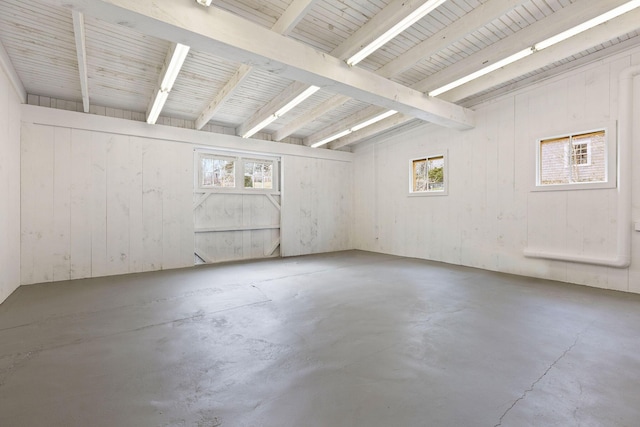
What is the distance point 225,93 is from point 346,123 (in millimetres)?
2651

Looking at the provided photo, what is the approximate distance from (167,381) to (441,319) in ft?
7.95

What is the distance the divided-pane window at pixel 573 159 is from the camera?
3988 mm

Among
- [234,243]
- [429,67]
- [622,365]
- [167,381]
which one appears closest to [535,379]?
[622,365]

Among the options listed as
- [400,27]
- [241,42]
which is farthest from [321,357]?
[400,27]

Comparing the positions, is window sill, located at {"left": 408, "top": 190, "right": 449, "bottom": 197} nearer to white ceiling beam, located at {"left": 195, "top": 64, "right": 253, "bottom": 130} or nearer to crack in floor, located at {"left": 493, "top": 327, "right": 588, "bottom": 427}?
crack in floor, located at {"left": 493, "top": 327, "right": 588, "bottom": 427}

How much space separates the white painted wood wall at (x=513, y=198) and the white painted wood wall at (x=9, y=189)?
21.7 ft

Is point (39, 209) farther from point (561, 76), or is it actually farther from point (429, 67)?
point (561, 76)

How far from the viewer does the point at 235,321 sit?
9.34 feet

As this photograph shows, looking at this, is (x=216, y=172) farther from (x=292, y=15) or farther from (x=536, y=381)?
(x=536, y=381)

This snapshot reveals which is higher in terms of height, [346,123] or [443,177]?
[346,123]

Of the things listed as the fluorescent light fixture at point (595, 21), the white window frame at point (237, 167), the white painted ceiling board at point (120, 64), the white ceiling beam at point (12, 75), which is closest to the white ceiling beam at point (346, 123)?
the white window frame at point (237, 167)

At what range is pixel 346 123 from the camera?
609cm

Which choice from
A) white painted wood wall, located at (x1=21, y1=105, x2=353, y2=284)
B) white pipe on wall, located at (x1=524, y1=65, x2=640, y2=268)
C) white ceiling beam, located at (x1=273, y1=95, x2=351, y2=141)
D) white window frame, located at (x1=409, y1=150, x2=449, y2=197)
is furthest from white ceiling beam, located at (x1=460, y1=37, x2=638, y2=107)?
white painted wood wall, located at (x1=21, y1=105, x2=353, y2=284)

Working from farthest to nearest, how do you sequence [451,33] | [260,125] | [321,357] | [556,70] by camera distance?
1. [260,125]
2. [556,70]
3. [451,33]
4. [321,357]
